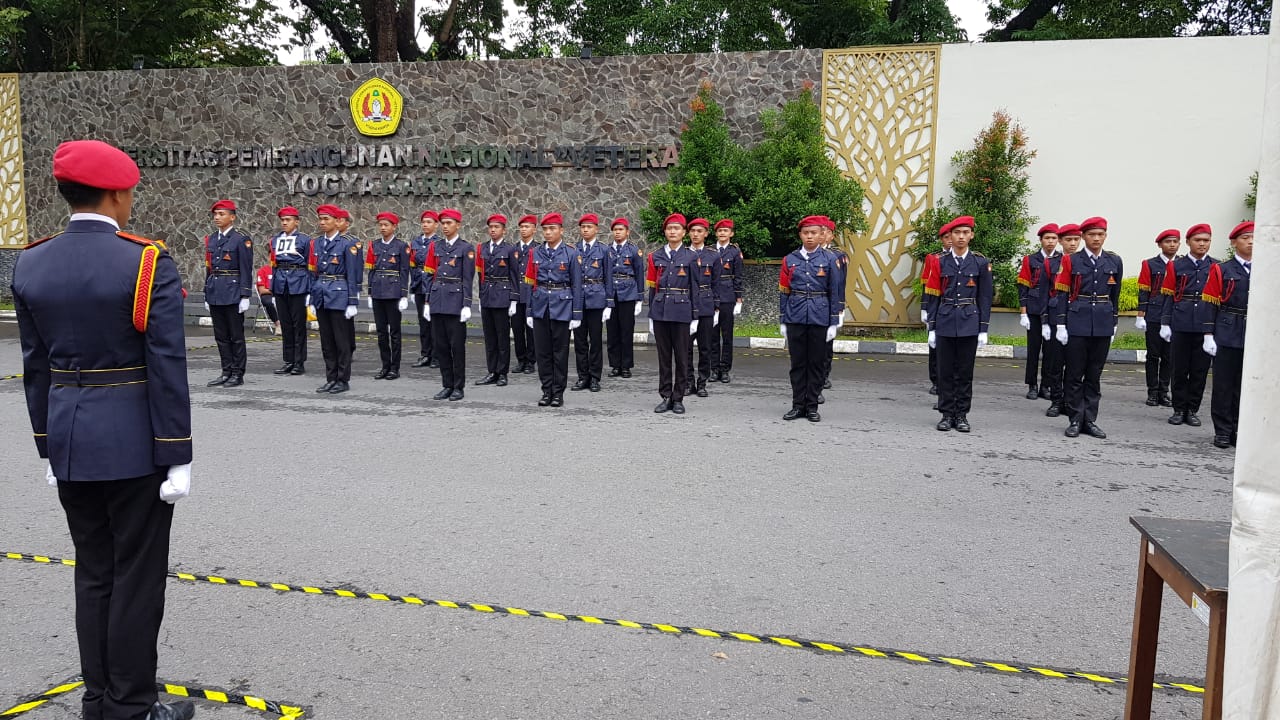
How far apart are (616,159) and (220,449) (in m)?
11.3

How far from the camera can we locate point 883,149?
1569cm

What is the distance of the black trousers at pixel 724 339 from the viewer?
11.1m

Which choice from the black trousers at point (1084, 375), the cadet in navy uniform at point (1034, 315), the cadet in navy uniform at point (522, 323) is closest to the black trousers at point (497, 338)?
the cadet in navy uniform at point (522, 323)

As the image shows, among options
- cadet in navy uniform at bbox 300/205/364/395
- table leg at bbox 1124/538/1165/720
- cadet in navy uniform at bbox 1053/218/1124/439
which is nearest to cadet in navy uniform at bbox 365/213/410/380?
cadet in navy uniform at bbox 300/205/364/395

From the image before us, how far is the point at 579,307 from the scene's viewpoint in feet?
31.7

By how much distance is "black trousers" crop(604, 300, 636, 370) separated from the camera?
453 inches

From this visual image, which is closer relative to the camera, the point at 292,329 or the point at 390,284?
the point at 390,284

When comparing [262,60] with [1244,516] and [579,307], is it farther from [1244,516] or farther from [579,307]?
[1244,516]

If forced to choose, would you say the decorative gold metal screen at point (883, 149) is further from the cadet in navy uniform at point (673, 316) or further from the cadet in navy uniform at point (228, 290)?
the cadet in navy uniform at point (228, 290)

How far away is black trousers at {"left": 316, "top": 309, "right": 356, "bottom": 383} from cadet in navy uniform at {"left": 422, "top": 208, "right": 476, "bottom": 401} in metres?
0.92

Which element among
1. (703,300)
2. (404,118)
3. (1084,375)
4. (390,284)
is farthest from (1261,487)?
(404,118)

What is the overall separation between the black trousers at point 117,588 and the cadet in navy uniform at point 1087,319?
23.2ft

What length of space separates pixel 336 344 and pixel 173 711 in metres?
7.27

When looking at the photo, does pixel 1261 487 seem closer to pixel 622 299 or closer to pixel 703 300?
pixel 703 300
